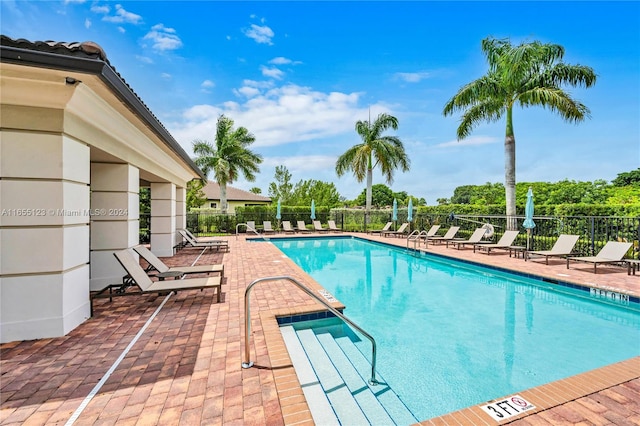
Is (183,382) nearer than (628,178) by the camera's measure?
Yes

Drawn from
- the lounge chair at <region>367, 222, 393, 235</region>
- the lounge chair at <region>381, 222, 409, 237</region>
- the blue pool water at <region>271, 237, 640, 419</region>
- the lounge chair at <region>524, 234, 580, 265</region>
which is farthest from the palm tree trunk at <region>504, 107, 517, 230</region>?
the lounge chair at <region>367, 222, 393, 235</region>

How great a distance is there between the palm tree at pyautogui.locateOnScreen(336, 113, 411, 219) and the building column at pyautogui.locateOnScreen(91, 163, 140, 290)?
18296 mm

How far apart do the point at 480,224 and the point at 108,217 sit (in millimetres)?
16629

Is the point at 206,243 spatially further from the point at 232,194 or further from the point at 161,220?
the point at 232,194

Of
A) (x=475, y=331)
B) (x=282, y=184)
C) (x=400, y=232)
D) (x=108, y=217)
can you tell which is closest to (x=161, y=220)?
(x=108, y=217)

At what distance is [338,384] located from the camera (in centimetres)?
343

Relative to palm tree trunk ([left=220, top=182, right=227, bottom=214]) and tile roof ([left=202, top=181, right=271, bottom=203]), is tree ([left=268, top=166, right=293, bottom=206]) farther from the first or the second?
palm tree trunk ([left=220, top=182, right=227, bottom=214])

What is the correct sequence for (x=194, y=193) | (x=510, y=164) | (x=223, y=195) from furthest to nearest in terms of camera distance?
(x=194, y=193) → (x=223, y=195) → (x=510, y=164)

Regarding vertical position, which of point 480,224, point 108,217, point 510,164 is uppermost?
point 510,164

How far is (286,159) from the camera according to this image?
1747 inches

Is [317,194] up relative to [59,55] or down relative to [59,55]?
up

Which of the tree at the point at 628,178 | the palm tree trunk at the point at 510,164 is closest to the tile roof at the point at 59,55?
the palm tree trunk at the point at 510,164

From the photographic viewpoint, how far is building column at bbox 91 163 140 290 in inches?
249

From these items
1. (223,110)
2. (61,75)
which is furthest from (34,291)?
(223,110)
